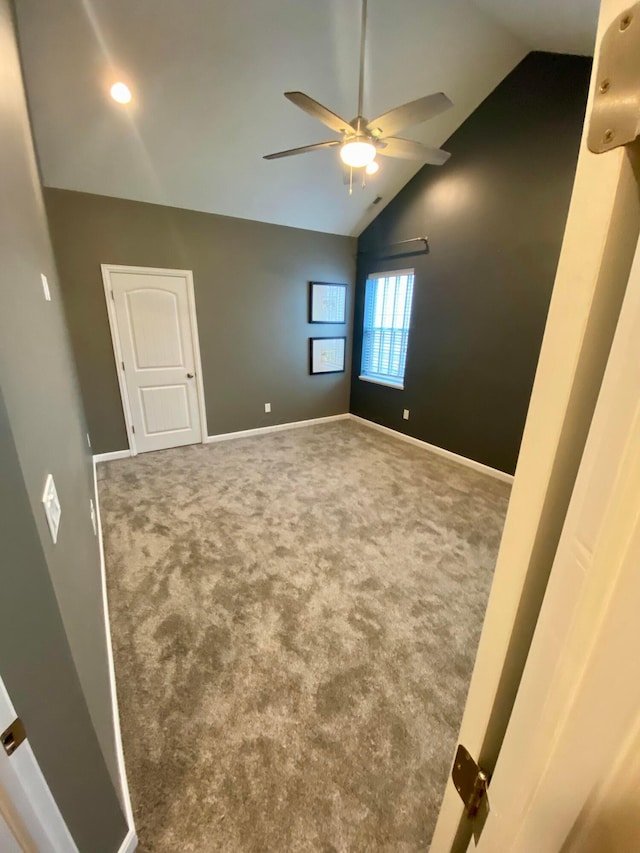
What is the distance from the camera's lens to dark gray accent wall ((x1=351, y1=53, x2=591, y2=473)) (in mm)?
2756

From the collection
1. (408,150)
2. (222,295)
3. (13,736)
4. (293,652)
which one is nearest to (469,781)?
(13,736)

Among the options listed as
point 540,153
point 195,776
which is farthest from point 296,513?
point 540,153

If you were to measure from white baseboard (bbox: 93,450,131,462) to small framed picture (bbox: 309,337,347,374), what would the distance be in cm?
251

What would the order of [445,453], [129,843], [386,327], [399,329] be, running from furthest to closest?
[386,327] → [399,329] → [445,453] → [129,843]

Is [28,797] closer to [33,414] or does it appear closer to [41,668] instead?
[41,668]

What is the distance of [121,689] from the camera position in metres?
1.47

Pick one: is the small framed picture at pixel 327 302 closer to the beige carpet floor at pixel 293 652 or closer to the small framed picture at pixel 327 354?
the small framed picture at pixel 327 354

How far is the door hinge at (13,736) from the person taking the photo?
0.60m

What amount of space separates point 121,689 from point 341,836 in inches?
39.7

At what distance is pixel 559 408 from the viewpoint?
38cm

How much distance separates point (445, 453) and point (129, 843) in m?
3.65

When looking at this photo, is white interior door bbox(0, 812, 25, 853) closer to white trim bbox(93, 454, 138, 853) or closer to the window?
white trim bbox(93, 454, 138, 853)

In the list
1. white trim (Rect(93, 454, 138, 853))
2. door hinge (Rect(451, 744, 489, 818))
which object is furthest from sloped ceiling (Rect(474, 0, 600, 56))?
white trim (Rect(93, 454, 138, 853))

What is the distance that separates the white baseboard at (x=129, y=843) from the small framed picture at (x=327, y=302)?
444 centimetres
